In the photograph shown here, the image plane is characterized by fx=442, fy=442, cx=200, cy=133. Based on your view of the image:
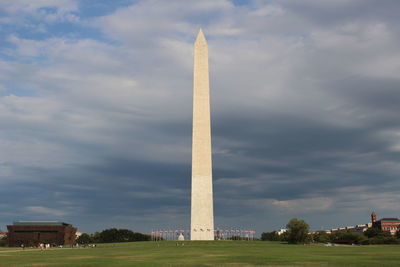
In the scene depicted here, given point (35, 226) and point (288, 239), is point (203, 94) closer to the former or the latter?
point (288, 239)

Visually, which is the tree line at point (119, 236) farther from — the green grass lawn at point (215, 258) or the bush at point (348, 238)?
the green grass lawn at point (215, 258)

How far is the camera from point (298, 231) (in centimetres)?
6981

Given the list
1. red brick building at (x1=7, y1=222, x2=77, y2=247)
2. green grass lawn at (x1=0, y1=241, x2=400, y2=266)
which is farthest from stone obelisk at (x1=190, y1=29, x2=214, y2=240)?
red brick building at (x1=7, y1=222, x2=77, y2=247)

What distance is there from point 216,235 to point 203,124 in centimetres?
1976

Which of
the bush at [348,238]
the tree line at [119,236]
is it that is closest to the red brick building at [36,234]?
the tree line at [119,236]

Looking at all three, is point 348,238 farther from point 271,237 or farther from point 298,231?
point 298,231

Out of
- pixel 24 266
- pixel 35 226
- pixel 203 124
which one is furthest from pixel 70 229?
pixel 24 266

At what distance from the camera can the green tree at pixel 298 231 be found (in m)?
69.7

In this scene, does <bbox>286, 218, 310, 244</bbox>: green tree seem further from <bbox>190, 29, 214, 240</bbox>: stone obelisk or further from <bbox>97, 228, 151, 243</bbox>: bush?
<bbox>97, 228, 151, 243</bbox>: bush

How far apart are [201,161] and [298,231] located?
745 inches

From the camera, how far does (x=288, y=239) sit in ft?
237

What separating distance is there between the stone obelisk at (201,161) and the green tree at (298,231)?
12.9 meters

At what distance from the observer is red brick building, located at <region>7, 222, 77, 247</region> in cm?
11300

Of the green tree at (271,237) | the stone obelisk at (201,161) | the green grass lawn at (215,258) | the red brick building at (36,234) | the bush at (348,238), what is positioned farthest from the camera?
the green tree at (271,237)
